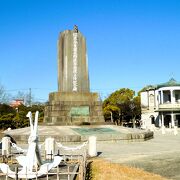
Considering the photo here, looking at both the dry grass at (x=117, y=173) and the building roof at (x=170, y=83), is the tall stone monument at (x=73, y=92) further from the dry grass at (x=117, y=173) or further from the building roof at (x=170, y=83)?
the building roof at (x=170, y=83)

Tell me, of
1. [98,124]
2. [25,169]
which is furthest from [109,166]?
[98,124]

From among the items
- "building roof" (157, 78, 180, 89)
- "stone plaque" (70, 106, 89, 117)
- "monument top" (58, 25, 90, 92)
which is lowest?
"stone plaque" (70, 106, 89, 117)

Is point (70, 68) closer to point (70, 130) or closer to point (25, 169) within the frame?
point (70, 130)

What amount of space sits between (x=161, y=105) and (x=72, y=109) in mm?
37068

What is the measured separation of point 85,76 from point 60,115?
381 cm

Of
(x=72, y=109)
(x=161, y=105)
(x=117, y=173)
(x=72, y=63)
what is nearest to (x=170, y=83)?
(x=161, y=105)

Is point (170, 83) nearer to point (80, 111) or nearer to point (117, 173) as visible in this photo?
point (80, 111)

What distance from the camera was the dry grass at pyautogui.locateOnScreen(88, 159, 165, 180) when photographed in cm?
891

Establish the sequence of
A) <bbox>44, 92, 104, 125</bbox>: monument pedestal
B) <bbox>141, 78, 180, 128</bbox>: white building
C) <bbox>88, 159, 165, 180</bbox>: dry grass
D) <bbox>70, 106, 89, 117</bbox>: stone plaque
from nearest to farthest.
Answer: <bbox>88, 159, 165, 180</bbox>: dry grass
<bbox>44, 92, 104, 125</bbox>: monument pedestal
<bbox>70, 106, 89, 117</bbox>: stone plaque
<bbox>141, 78, 180, 128</bbox>: white building

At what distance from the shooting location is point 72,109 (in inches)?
927

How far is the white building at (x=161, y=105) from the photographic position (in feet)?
187

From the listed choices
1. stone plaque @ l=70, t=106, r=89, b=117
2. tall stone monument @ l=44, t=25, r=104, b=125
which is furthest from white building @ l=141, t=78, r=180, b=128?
stone plaque @ l=70, t=106, r=89, b=117

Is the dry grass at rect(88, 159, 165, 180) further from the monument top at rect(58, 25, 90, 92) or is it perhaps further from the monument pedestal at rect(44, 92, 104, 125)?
the monument top at rect(58, 25, 90, 92)

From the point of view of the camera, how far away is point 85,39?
25266 millimetres
